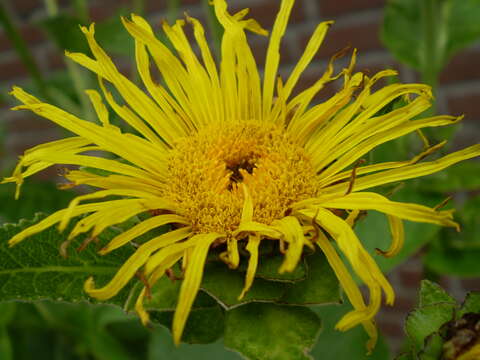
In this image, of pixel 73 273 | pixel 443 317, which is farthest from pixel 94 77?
pixel 443 317

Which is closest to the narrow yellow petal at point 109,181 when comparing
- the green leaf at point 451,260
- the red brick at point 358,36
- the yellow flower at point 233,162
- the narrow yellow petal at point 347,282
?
the yellow flower at point 233,162

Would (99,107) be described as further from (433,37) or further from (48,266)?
(433,37)

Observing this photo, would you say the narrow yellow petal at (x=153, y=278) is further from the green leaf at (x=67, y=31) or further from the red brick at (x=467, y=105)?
the red brick at (x=467, y=105)

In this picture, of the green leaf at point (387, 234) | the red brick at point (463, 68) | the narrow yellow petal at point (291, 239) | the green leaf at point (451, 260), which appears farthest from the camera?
the red brick at point (463, 68)

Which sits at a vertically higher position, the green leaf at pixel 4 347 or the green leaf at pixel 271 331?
the green leaf at pixel 271 331

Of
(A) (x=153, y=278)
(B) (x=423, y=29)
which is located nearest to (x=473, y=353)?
(A) (x=153, y=278)

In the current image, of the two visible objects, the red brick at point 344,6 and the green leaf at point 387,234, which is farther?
the red brick at point 344,6

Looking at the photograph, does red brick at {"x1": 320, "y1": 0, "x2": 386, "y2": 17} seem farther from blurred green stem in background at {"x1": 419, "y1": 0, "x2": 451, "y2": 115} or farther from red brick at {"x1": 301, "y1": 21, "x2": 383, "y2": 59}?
blurred green stem in background at {"x1": 419, "y1": 0, "x2": 451, "y2": 115}
